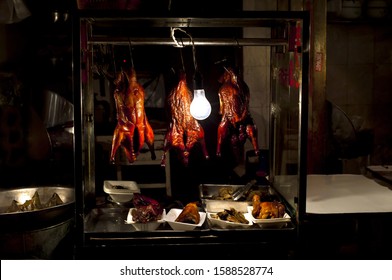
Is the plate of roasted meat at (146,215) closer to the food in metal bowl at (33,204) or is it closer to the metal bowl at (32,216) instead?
the metal bowl at (32,216)

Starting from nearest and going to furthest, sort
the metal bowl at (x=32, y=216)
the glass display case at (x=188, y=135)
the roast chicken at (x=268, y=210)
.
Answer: the glass display case at (x=188, y=135) → the roast chicken at (x=268, y=210) → the metal bowl at (x=32, y=216)

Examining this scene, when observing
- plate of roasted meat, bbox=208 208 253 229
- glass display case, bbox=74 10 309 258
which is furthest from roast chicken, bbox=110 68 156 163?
plate of roasted meat, bbox=208 208 253 229

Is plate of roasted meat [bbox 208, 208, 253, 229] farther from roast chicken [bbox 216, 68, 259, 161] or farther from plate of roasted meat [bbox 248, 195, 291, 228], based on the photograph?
roast chicken [bbox 216, 68, 259, 161]

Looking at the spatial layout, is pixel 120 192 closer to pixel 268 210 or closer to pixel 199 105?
pixel 199 105

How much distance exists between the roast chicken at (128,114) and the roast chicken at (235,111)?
28.2 inches

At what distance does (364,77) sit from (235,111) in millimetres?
5229

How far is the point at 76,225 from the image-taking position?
3.56m

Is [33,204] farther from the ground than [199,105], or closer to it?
closer to it

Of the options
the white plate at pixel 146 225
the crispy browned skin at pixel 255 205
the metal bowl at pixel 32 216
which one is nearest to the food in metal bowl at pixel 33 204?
the metal bowl at pixel 32 216

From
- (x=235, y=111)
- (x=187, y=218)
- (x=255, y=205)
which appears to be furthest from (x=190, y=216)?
(x=235, y=111)

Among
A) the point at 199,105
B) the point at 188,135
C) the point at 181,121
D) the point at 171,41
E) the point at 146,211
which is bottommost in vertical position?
the point at 146,211

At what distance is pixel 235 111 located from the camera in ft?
13.4

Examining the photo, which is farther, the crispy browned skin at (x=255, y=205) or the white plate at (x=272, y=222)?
the crispy browned skin at (x=255, y=205)

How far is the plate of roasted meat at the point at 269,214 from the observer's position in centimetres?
375
